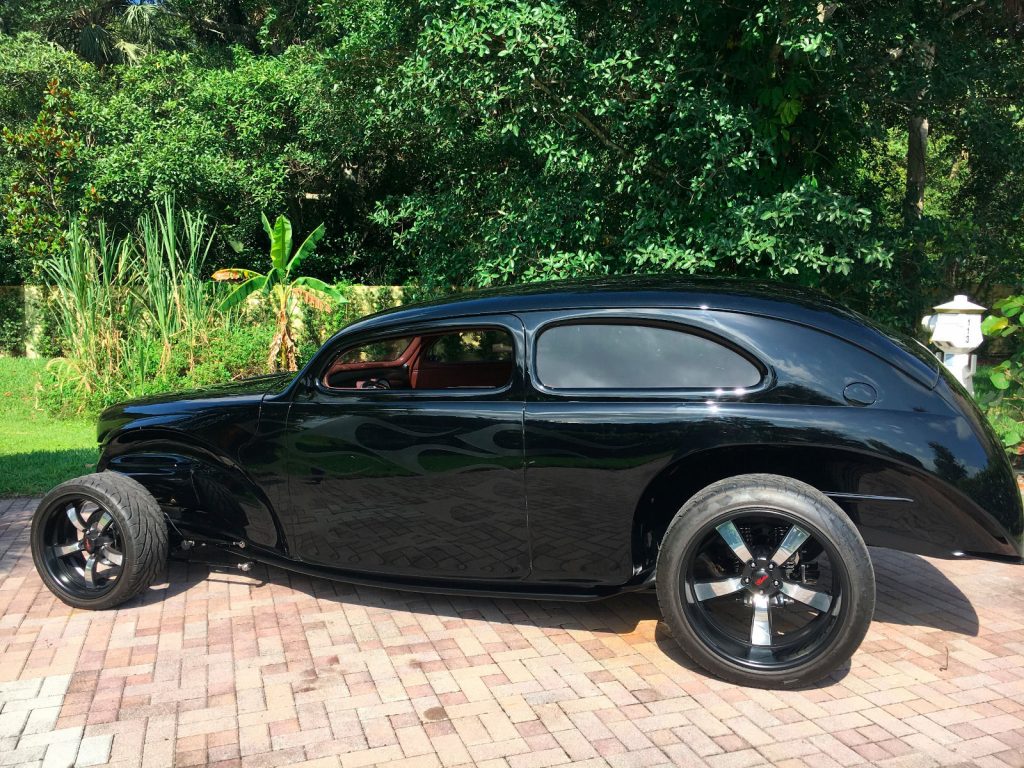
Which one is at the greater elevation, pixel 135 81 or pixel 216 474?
pixel 135 81

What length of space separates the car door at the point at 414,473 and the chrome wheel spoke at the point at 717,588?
802 mm

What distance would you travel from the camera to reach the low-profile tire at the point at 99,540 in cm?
452

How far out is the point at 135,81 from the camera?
17453mm

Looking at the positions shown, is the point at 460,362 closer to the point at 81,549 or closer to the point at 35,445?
the point at 81,549

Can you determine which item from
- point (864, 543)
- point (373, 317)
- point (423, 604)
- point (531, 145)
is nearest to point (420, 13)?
point (531, 145)

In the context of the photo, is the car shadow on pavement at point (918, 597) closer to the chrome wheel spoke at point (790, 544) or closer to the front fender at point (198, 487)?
the chrome wheel spoke at point (790, 544)

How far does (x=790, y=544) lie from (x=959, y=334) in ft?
14.2

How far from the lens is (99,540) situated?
4.70 meters

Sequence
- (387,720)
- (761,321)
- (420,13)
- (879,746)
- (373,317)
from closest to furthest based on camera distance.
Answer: (879,746), (387,720), (761,321), (373,317), (420,13)

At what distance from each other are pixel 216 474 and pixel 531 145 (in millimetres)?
5781

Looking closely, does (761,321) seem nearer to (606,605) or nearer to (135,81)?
(606,605)

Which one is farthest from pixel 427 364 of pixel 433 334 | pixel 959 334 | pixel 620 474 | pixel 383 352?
pixel 959 334

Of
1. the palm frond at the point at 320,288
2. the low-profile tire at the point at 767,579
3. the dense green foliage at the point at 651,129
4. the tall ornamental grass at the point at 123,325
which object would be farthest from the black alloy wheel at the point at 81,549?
the palm frond at the point at 320,288

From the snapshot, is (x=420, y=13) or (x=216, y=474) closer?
(x=216, y=474)
